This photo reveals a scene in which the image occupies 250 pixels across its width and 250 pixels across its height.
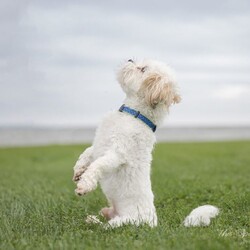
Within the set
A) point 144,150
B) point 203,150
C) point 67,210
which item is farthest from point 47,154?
point 144,150

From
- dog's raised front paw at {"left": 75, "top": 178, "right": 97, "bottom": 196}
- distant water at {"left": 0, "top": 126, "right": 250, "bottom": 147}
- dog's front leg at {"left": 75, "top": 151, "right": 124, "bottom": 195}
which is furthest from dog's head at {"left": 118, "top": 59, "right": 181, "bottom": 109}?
distant water at {"left": 0, "top": 126, "right": 250, "bottom": 147}

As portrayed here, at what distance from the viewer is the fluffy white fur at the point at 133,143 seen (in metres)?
7.76

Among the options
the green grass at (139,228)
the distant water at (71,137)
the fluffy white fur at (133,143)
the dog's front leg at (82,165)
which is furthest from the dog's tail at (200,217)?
the distant water at (71,137)

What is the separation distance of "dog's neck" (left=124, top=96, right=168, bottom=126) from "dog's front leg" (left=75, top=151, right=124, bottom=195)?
0.82m

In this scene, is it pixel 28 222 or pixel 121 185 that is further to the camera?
pixel 28 222

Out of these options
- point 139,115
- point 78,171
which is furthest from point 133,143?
point 78,171

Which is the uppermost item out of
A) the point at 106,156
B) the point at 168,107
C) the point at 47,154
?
the point at 168,107

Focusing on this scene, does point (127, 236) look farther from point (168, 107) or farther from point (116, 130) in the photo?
point (168, 107)

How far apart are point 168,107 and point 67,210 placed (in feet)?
9.88

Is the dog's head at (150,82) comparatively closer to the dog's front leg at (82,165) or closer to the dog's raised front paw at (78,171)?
the dog's front leg at (82,165)

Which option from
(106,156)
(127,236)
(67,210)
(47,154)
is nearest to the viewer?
(127,236)

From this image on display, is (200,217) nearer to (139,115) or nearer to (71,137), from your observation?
(139,115)

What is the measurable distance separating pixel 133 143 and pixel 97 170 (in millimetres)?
795

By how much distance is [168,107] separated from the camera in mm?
8102
